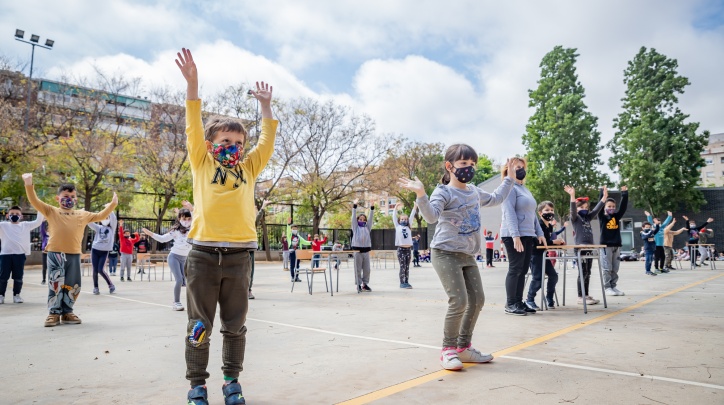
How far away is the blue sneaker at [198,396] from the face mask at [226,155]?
1416 mm

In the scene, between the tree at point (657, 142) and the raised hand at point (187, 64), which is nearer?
the raised hand at point (187, 64)

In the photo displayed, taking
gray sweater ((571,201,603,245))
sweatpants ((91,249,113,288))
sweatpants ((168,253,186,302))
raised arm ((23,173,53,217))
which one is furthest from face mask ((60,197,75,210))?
gray sweater ((571,201,603,245))

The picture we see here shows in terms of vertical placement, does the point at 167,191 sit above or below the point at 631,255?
above

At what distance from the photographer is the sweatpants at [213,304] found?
3.04m

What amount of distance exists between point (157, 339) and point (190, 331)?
8.58ft

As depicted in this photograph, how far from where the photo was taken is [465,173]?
4.30m

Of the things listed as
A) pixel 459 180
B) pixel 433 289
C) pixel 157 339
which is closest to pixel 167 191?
pixel 433 289

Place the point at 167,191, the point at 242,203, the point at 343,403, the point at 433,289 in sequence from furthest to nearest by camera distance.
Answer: the point at 167,191 < the point at 433,289 < the point at 242,203 < the point at 343,403

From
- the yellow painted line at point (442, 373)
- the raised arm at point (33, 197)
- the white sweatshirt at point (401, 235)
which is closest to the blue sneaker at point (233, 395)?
the yellow painted line at point (442, 373)

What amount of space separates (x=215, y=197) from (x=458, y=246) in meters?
2.07

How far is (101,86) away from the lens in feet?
96.6

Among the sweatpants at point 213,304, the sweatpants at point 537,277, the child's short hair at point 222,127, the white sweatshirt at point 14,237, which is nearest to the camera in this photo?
the sweatpants at point 213,304

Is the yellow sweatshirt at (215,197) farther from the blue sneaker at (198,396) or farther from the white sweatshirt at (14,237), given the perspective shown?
the white sweatshirt at (14,237)

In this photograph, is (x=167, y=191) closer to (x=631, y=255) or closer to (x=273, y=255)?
(x=273, y=255)
